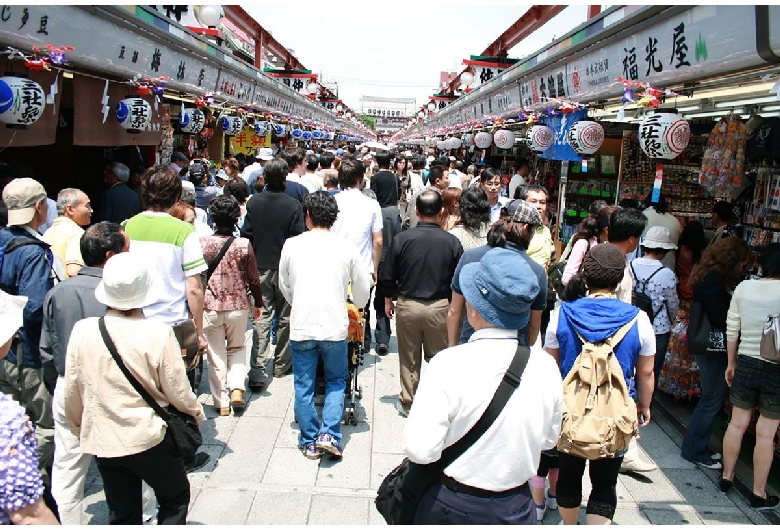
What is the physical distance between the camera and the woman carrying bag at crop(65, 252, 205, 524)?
259 cm

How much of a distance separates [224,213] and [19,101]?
80.7 inches

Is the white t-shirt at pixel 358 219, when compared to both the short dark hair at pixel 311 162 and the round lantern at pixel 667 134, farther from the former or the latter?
the short dark hair at pixel 311 162

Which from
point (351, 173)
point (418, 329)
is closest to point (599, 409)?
point (418, 329)

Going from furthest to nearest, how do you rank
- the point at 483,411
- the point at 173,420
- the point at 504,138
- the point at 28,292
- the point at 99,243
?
the point at 504,138, the point at 28,292, the point at 99,243, the point at 173,420, the point at 483,411

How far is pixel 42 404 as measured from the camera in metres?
3.55

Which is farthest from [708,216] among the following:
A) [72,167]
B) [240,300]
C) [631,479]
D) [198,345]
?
[72,167]

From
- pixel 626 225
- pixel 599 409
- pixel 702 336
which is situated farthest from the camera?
pixel 702 336

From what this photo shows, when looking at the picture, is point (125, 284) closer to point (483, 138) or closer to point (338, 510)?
point (338, 510)

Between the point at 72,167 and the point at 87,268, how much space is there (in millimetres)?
7878

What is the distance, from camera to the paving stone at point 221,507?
3514mm

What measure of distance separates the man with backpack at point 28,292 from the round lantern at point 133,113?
12.8ft

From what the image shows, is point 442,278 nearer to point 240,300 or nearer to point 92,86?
point 240,300

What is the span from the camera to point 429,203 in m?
4.75

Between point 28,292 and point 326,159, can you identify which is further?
point 326,159
